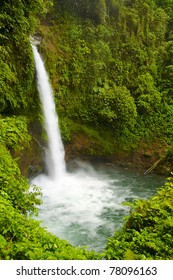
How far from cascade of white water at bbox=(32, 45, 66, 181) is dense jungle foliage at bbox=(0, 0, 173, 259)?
530 mm

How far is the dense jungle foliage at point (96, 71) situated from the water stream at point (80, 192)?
2.59ft

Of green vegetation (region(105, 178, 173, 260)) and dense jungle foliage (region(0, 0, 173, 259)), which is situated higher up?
dense jungle foliage (region(0, 0, 173, 259))

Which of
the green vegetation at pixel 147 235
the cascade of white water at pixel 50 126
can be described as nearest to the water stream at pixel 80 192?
the cascade of white water at pixel 50 126

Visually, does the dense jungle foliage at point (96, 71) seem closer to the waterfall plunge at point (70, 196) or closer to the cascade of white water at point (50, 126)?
the cascade of white water at point (50, 126)

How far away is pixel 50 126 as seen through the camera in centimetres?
1367

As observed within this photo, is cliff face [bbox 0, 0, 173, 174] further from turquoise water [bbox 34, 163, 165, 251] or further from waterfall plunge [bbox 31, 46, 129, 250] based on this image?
turquoise water [bbox 34, 163, 165, 251]

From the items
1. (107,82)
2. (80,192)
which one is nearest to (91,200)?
(80,192)

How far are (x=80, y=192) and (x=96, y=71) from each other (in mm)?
6776

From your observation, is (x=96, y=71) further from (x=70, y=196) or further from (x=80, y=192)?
(x=70, y=196)

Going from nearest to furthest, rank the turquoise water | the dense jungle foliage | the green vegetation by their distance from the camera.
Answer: the green vegetation → the turquoise water → the dense jungle foliage

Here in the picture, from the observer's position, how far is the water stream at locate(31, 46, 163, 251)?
9.62 metres

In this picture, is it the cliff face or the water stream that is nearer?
the water stream

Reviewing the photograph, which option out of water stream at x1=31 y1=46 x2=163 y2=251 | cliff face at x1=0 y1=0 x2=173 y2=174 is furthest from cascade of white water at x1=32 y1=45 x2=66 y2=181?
cliff face at x1=0 y1=0 x2=173 y2=174

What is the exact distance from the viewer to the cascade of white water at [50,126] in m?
13.1
